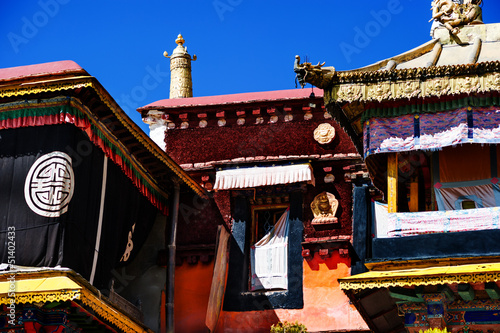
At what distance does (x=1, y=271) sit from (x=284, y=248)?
5.72 metres

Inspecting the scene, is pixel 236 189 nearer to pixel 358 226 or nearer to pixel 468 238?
pixel 358 226

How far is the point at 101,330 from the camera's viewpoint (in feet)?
47.3

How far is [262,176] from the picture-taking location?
18.0 m

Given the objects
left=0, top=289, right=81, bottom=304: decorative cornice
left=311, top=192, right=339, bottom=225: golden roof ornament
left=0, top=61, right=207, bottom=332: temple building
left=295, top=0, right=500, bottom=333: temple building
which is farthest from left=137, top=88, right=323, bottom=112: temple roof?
left=0, top=289, right=81, bottom=304: decorative cornice

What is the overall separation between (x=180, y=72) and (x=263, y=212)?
5455mm

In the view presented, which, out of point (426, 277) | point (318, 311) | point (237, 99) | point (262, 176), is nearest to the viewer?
point (426, 277)

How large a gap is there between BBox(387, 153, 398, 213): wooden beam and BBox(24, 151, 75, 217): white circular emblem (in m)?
4.69

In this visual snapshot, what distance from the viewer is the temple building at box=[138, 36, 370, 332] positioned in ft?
56.3

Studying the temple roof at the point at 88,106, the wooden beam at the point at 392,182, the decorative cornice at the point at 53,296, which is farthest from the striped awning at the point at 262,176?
the decorative cornice at the point at 53,296

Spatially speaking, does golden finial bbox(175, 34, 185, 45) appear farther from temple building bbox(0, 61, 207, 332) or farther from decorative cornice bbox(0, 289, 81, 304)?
decorative cornice bbox(0, 289, 81, 304)

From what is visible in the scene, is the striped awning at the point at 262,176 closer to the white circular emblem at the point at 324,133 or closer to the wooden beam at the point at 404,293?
the white circular emblem at the point at 324,133

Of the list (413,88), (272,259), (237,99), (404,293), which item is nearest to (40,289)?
(404,293)

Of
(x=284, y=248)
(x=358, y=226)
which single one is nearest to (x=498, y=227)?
(x=358, y=226)

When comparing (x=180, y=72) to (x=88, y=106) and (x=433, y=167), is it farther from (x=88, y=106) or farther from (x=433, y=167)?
(x=433, y=167)
